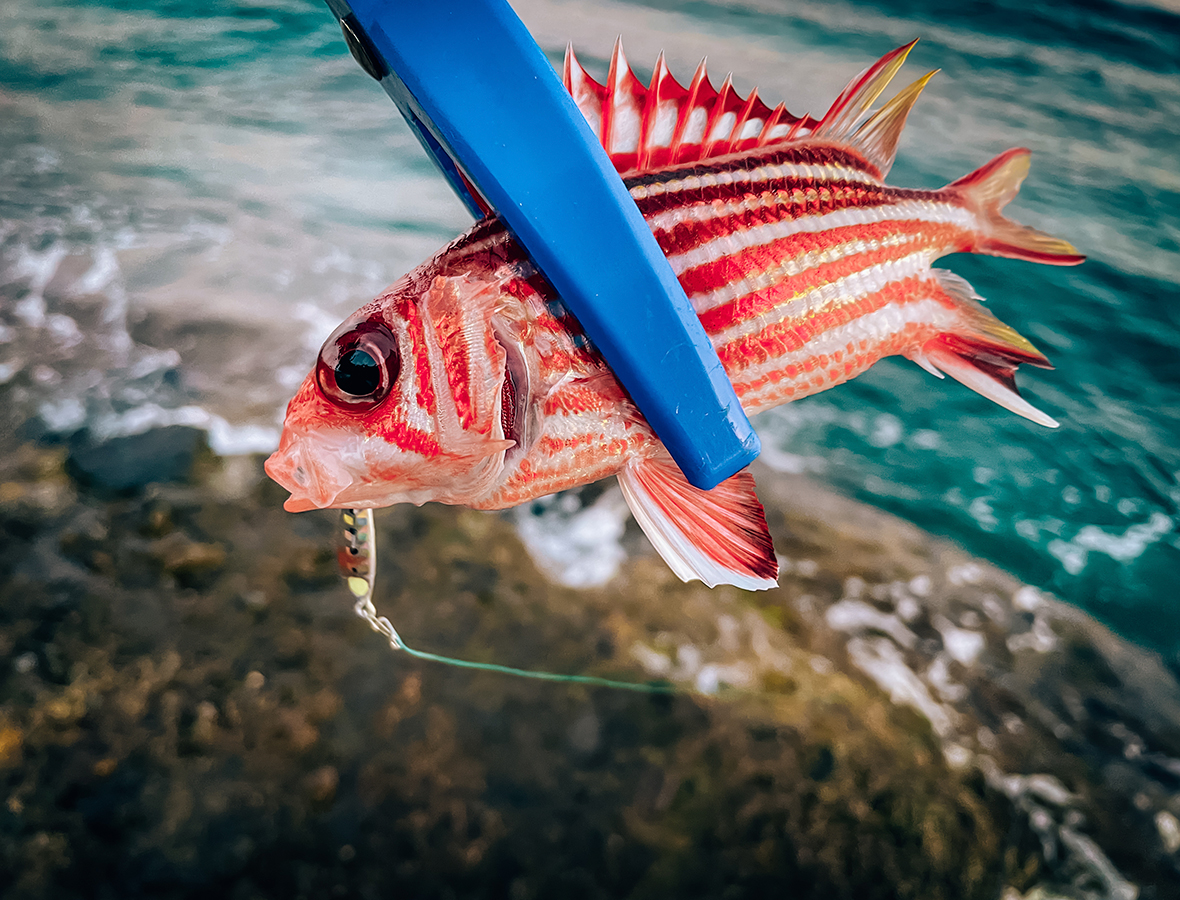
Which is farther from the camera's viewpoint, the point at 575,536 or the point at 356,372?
the point at 575,536

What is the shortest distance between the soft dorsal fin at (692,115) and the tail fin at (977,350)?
0.12 m

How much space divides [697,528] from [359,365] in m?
0.17

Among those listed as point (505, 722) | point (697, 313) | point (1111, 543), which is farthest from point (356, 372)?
point (1111, 543)

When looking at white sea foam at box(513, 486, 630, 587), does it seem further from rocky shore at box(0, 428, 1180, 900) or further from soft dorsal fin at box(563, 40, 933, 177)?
soft dorsal fin at box(563, 40, 933, 177)

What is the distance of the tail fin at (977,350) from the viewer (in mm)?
420

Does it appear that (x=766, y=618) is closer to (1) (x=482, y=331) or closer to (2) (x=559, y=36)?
(1) (x=482, y=331)

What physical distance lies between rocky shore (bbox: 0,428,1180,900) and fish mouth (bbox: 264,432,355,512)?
68cm

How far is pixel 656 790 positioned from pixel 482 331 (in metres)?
0.75

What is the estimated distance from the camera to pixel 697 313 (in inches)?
11.9

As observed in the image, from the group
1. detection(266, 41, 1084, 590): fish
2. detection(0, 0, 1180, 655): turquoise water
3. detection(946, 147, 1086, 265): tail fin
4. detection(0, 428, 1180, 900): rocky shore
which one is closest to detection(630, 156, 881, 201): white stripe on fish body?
detection(266, 41, 1084, 590): fish

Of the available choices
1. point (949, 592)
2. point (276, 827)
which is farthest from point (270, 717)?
point (949, 592)

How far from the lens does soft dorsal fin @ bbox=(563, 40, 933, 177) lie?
29 centimetres

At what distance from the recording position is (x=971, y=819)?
0.83 m

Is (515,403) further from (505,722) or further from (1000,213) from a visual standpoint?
(505,722)
